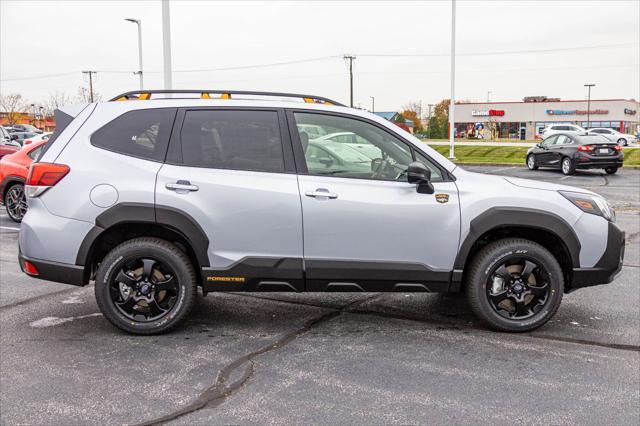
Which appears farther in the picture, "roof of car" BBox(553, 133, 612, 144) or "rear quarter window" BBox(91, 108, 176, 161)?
"roof of car" BBox(553, 133, 612, 144)

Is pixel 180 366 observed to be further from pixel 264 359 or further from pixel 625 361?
pixel 625 361

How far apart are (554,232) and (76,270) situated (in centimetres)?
356

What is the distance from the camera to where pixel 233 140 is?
16.0 ft

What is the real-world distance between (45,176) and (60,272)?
2.37 feet

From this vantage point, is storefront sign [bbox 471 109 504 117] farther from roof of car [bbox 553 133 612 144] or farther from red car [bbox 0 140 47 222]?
red car [bbox 0 140 47 222]

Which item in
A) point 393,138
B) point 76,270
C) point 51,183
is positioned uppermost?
point 393,138

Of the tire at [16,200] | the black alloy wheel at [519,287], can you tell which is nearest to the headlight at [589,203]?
the black alloy wheel at [519,287]

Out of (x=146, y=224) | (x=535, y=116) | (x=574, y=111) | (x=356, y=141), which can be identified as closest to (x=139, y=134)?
(x=146, y=224)

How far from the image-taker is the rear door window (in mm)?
4824

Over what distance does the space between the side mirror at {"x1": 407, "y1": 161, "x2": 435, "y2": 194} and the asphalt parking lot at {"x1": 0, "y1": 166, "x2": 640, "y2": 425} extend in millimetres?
1111

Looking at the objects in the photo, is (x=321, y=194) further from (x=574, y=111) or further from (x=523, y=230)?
(x=574, y=111)

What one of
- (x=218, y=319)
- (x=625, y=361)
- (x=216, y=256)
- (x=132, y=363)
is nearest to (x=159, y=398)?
(x=132, y=363)

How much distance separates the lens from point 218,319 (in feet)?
17.4

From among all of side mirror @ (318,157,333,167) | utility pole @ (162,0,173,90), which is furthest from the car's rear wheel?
side mirror @ (318,157,333,167)
